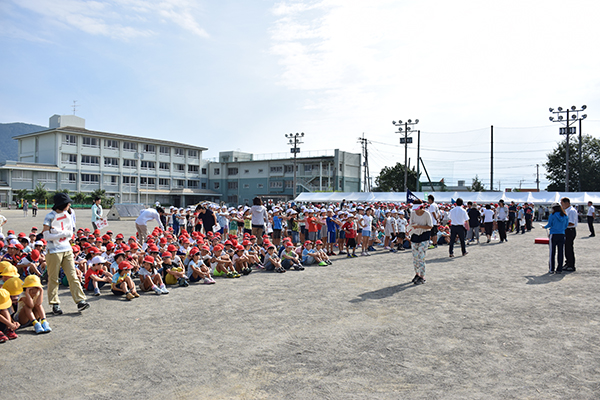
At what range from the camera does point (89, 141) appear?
60.9 meters

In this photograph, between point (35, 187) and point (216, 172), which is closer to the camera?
point (35, 187)

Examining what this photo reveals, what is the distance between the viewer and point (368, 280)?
30.3 ft

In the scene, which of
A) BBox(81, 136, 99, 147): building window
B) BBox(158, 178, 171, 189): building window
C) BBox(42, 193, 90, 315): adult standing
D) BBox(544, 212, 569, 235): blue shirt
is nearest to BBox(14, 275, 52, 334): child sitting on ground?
BBox(42, 193, 90, 315): adult standing

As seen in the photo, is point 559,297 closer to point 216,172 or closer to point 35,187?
point 35,187

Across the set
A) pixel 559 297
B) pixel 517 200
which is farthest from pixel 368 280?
pixel 517 200

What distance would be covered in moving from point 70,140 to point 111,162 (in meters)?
6.72

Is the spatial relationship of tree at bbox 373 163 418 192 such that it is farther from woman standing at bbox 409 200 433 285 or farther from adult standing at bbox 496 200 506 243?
woman standing at bbox 409 200 433 285

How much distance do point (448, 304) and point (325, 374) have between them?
144 inches

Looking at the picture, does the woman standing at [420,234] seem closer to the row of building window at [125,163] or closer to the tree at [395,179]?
the tree at [395,179]

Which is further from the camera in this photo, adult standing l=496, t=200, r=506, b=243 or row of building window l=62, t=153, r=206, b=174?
row of building window l=62, t=153, r=206, b=174

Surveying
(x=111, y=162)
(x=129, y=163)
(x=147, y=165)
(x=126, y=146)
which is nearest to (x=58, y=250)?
(x=111, y=162)

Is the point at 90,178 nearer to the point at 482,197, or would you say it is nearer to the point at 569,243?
the point at 482,197

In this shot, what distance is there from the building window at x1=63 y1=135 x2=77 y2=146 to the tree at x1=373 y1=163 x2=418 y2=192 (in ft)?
153

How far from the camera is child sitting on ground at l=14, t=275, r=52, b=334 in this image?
5.49 m
